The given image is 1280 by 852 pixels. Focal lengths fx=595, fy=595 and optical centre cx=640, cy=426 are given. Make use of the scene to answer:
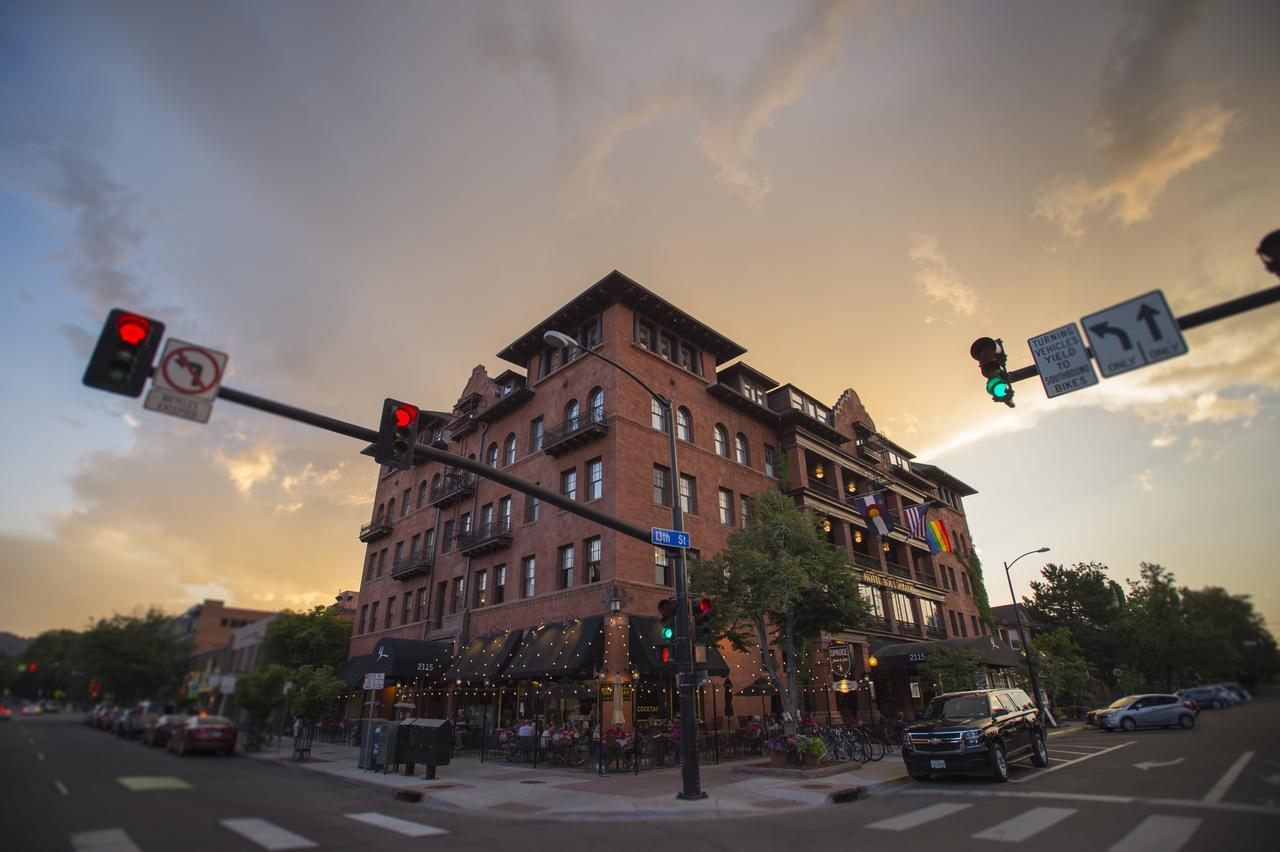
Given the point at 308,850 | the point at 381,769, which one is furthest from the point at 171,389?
the point at 381,769

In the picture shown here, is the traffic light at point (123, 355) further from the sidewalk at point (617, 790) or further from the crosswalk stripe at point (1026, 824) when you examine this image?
the crosswalk stripe at point (1026, 824)

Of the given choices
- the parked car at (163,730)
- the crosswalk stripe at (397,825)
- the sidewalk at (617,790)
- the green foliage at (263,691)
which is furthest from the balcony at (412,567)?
the crosswalk stripe at (397,825)

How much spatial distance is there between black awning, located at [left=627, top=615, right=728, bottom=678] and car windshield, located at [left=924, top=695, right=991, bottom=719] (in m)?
7.76

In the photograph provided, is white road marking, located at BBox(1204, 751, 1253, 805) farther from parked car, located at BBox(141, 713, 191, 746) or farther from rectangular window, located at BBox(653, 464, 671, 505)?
parked car, located at BBox(141, 713, 191, 746)

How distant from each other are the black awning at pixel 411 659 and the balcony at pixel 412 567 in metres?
6.33

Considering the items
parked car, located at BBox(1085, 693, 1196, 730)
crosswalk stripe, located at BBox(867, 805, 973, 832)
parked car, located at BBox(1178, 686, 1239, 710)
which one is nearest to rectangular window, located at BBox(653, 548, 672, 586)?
crosswalk stripe, located at BBox(867, 805, 973, 832)

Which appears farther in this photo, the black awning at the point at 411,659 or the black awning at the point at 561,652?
the black awning at the point at 411,659

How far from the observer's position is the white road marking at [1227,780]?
31.5ft

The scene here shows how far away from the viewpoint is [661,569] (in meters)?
25.2

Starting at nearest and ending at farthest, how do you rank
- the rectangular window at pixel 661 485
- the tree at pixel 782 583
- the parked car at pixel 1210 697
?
the tree at pixel 782 583 < the rectangular window at pixel 661 485 < the parked car at pixel 1210 697

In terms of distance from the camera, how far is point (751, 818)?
35.2 ft

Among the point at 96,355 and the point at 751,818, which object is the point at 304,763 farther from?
the point at 96,355

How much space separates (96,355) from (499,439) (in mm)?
26081

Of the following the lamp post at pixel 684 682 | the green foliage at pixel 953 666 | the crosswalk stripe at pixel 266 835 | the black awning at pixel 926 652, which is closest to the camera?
the crosswalk stripe at pixel 266 835
